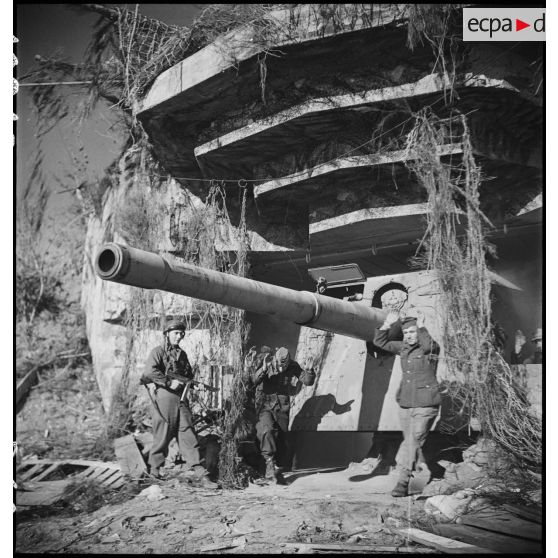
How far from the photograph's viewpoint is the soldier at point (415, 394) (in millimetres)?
5949

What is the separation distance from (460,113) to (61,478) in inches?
205

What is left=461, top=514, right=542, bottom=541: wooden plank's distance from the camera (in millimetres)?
4840

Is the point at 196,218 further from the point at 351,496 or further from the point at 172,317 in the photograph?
the point at 351,496

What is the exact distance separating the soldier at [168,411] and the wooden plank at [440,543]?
2339 mm

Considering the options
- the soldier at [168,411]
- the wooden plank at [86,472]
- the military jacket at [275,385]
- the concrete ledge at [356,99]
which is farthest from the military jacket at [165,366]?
the concrete ledge at [356,99]

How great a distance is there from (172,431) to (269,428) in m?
0.93

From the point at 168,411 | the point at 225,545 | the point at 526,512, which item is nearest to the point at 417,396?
the point at 526,512

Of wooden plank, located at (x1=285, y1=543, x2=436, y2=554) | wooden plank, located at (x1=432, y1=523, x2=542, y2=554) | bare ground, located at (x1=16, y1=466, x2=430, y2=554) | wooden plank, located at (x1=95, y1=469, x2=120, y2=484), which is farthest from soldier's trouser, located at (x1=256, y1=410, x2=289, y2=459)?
wooden plank, located at (x1=432, y1=523, x2=542, y2=554)

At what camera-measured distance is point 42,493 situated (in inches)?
261

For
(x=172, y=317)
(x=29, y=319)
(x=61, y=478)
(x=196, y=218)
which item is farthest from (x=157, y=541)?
(x=29, y=319)

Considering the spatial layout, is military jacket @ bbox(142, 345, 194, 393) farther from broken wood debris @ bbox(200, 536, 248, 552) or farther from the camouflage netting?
the camouflage netting

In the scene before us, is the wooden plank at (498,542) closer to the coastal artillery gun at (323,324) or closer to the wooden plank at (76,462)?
the coastal artillery gun at (323,324)

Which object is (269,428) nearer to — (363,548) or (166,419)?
(166,419)

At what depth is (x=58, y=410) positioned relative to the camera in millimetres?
9945
